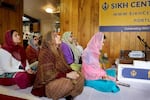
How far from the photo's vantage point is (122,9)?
11.3 ft

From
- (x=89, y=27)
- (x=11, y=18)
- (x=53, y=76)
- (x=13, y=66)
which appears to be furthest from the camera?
(x=11, y=18)

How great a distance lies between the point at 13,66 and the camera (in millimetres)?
2383

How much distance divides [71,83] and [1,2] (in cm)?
297

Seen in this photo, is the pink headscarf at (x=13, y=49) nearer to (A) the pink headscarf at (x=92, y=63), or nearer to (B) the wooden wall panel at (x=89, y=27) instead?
(A) the pink headscarf at (x=92, y=63)

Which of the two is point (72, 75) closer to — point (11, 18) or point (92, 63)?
point (92, 63)

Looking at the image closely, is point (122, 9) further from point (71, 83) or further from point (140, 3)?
point (71, 83)

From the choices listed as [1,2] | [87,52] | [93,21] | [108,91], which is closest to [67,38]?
[93,21]

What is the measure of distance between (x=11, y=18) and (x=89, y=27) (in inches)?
75.4

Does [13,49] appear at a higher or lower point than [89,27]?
lower

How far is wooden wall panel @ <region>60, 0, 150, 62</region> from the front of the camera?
3443 millimetres

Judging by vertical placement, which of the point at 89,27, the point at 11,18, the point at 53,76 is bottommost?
the point at 53,76

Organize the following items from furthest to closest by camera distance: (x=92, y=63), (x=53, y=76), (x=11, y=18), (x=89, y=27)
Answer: (x=11, y=18) → (x=89, y=27) → (x=92, y=63) → (x=53, y=76)

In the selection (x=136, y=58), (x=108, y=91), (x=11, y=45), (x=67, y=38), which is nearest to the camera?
(x=108, y=91)

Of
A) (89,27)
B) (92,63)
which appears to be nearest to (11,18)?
(89,27)
